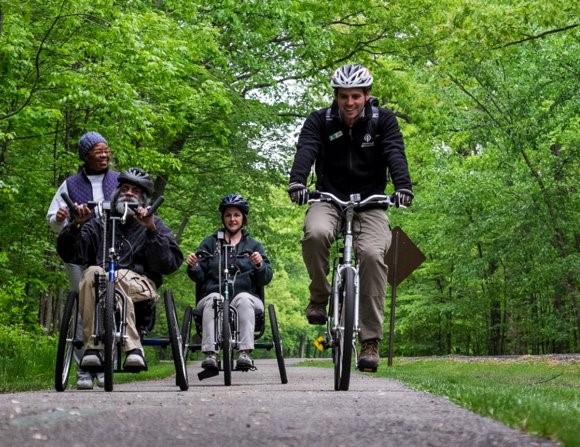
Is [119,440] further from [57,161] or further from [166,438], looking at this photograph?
[57,161]

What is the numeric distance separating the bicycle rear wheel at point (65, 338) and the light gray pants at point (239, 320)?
59.2 inches

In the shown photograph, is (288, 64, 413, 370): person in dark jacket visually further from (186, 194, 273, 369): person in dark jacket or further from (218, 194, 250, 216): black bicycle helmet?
(218, 194, 250, 216): black bicycle helmet

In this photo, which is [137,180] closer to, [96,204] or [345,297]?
[96,204]

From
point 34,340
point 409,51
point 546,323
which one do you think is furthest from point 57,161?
point 546,323

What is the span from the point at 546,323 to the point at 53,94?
20.1m

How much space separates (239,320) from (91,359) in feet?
7.81

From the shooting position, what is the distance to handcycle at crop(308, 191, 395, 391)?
7.73 metres

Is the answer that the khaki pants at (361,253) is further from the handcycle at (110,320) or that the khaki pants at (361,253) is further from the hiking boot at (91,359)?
the hiking boot at (91,359)

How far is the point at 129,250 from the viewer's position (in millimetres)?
8656

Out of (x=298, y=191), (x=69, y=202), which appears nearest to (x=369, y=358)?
(x=298, y=191)

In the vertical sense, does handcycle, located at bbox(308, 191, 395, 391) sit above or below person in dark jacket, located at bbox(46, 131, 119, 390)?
below

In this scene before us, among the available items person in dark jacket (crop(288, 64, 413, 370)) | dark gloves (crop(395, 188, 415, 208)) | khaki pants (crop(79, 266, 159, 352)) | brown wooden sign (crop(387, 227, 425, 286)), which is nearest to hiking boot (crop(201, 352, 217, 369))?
khaki pants (crop(79, 266, 159, 352))

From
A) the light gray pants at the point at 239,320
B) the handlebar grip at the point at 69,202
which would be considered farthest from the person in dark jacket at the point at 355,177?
the light gray pants at the point at 239,320

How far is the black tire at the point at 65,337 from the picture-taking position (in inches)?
347
